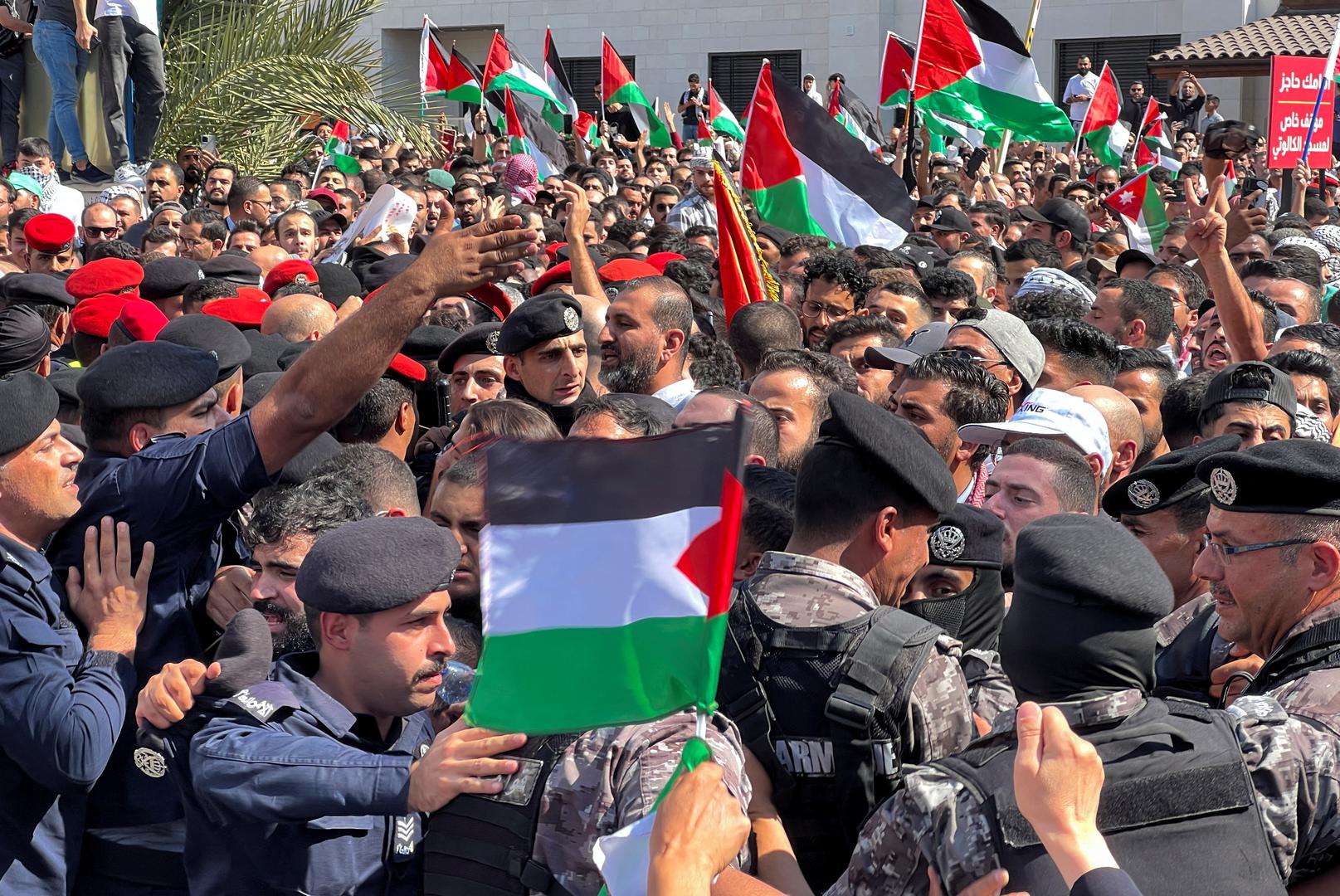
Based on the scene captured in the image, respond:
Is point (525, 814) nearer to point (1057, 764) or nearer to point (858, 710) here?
point (858, 710)

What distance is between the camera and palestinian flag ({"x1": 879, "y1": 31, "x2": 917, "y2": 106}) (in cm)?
1321

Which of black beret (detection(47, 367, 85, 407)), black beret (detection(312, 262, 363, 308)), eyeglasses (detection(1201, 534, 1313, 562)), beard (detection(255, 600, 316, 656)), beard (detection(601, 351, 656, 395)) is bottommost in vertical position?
black beret (detection(312, 262, 363, 308))

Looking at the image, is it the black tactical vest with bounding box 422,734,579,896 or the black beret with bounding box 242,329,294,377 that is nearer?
the black tactical vest with bounding box 422,734,579,896

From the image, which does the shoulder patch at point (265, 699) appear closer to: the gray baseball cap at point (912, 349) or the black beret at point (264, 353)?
the black beret at point (264, 353)

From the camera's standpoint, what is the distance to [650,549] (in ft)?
7.70

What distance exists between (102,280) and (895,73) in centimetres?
786

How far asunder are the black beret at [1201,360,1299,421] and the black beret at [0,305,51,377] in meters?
4.35

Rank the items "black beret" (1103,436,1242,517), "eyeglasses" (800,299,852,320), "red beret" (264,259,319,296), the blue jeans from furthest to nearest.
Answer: the blue jeans
"red beret" (264,259,319,296)
"eyeglasses" (800,299,852,320)
"black beret" (1103,436,1242,517)

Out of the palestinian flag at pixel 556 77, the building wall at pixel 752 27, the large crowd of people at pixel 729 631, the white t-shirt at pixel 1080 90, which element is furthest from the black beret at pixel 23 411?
the building wall at pixel 752 27

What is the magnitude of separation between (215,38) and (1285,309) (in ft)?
41.6

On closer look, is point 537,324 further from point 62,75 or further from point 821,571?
point 62,75

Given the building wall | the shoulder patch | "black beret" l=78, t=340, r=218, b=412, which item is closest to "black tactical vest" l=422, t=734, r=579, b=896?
the shoulder patch

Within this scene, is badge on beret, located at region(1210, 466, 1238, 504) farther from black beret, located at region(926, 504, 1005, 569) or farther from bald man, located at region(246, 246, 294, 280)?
bald man, located at region(246, 246, 294, 280)

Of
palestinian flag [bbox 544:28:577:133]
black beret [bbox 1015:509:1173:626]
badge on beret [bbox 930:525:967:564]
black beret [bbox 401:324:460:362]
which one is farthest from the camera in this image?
palestinian flag [bbox 544:28:577:133]
